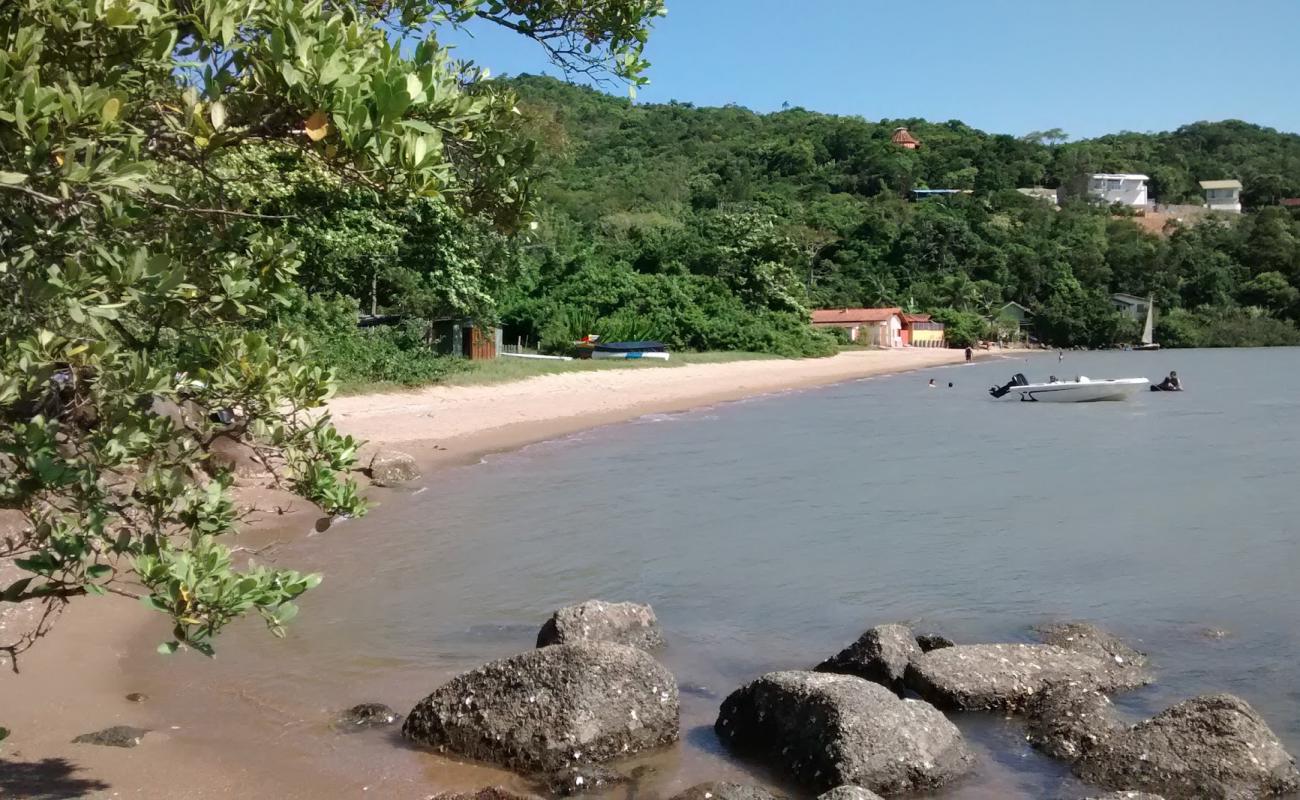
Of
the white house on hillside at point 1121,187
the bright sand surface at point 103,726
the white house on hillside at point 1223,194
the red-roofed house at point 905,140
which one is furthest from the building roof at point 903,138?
the bright sand surface at point 103,726

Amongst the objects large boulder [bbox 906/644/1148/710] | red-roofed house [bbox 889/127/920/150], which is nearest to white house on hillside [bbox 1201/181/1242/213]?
→ red-roofed house [bbox 889/127/920/150]

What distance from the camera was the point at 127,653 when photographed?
26.8ft

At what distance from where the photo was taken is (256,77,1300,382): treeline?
82.4ft

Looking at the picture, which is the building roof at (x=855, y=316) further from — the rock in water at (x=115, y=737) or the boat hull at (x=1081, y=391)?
the rock in water at (x=115, y=737)

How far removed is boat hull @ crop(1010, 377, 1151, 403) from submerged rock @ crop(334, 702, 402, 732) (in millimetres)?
32294

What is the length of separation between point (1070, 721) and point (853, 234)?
8158cm

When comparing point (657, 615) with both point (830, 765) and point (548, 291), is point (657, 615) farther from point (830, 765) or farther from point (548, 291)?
point (548, 291)

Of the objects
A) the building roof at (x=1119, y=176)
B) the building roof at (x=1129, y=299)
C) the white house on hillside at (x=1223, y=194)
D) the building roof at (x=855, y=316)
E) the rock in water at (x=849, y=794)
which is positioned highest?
the building roof at (x=1119, y=176)

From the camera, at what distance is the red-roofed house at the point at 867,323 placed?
67125mm

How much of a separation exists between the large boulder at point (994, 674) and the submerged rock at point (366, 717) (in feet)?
11.4

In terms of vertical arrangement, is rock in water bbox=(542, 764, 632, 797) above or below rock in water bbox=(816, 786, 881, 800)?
below

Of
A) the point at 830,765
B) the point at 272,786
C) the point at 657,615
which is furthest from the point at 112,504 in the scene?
the point at 657,615

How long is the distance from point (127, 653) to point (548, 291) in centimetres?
3784

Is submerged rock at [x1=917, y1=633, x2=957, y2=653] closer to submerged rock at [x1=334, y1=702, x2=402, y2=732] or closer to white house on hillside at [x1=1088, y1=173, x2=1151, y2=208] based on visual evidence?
submerged rock at [x1=334, y1=702, x2=402, y2=732]
